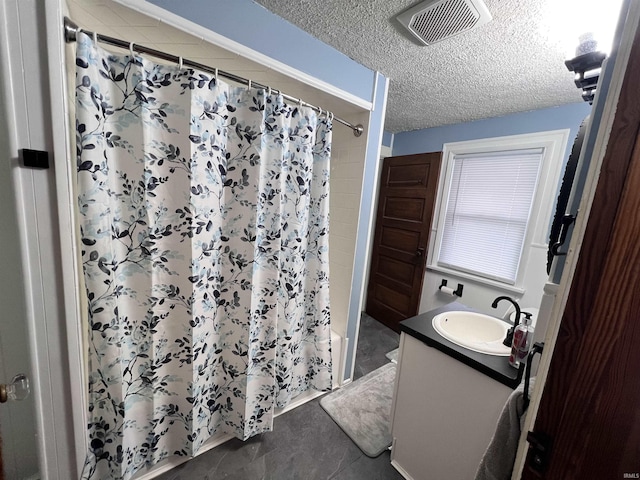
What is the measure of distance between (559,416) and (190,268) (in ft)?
3.96

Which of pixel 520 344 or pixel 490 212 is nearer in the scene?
pixel 520 344

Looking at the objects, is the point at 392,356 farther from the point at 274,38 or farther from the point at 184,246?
the point at 274,38

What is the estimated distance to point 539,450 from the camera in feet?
1.68

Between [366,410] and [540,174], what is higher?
[540,174]

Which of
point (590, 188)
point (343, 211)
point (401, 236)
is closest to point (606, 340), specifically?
point (590, 188)

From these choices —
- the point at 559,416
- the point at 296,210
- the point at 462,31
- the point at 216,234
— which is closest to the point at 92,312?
the point at 216,234

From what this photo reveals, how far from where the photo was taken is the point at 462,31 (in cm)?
114

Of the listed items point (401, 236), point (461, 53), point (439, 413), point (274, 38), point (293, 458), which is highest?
point (461, 53)

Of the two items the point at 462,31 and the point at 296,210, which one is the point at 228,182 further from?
the point at 462,31

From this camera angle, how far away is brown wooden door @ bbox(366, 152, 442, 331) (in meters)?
2.43

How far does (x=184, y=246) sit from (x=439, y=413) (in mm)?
1359

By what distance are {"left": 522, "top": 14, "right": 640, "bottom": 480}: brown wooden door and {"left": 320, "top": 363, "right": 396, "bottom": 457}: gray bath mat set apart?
3.93 feet

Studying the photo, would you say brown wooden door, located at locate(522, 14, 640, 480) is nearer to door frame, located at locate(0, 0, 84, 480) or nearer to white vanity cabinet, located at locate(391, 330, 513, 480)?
white vanity cabinet, located at locate(391, 330, 513, 480)

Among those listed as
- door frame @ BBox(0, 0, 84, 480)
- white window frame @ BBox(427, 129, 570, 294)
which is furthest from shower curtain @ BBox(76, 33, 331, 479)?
white window frame @ BBox(427, 129, 570, 294)
